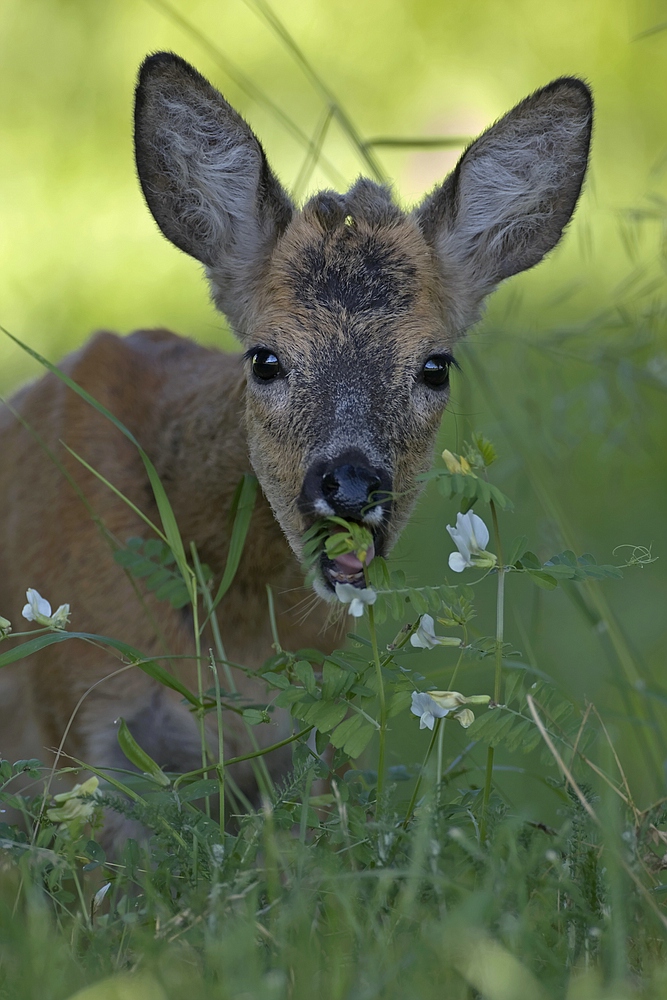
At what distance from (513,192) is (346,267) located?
0.87 metres

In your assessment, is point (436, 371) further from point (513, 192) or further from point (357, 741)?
point (357, 741)

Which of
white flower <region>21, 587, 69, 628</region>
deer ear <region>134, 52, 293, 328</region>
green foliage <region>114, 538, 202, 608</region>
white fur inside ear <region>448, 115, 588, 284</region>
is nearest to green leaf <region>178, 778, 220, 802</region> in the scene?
white flower <region>21, 587, 69, 628</region>

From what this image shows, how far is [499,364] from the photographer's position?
5773 mm

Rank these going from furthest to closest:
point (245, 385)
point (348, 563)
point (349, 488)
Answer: point (245, 385) → point (348, 563) → point (349, 488)

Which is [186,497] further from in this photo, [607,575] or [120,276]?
[120,276]

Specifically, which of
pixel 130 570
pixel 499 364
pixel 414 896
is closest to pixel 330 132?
pixel 499 364

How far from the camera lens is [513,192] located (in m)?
3.91

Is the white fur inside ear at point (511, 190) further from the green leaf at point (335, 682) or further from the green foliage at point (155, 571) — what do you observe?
the green leaf at point (335, 682)

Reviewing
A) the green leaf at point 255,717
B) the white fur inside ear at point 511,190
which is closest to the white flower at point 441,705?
the green leaf at point 255,717

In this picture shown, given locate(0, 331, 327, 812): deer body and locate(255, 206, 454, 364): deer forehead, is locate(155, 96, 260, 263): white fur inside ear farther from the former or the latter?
locate(0, 331, 327, 812): deer body

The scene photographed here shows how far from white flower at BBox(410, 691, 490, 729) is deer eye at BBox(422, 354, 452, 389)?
1103 mm

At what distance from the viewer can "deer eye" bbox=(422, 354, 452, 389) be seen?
335cm

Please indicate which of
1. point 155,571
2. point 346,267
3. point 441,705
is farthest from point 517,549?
point 155,571

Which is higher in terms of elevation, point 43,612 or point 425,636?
point 43,612
